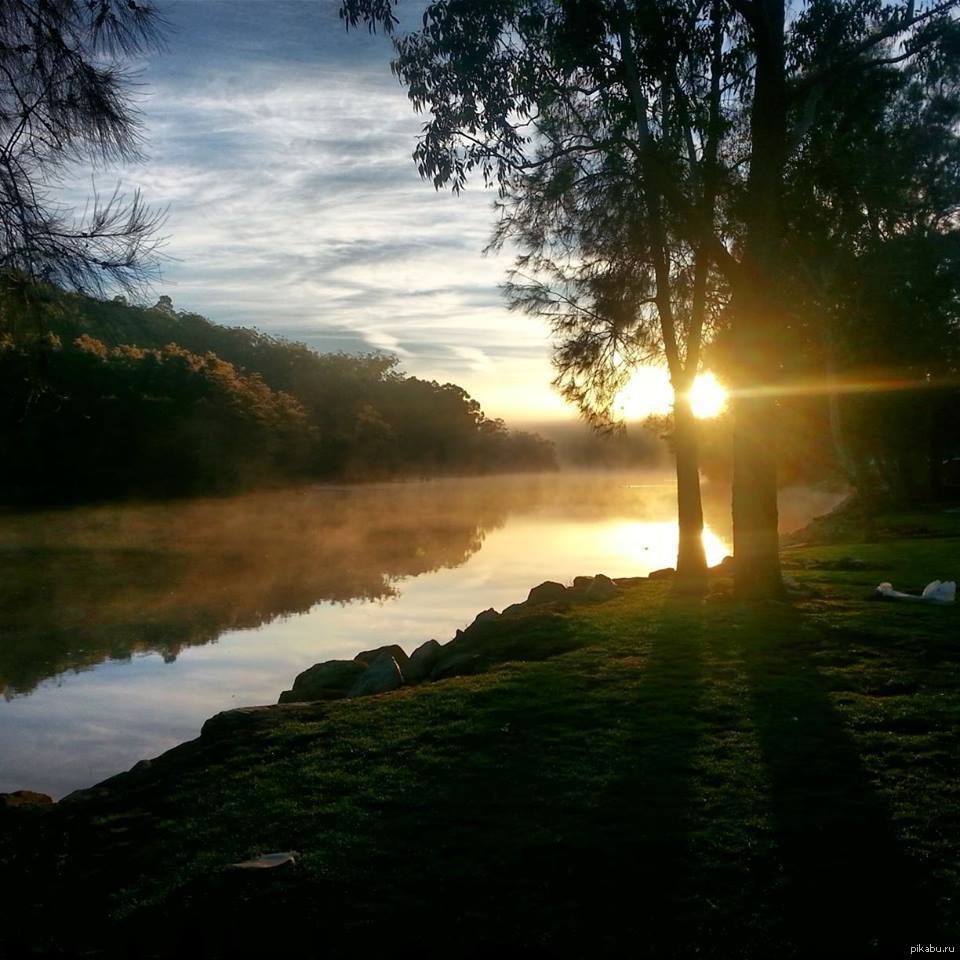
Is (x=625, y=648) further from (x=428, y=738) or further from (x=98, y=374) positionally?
(x=98, y=374)

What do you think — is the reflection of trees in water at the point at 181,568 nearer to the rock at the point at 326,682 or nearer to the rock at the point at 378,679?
the rock at the point at 326,682

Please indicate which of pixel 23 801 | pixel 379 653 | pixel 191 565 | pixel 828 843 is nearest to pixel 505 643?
pixel 379 653

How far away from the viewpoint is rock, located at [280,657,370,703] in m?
11.6

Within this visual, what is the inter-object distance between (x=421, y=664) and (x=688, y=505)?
720 centimetres

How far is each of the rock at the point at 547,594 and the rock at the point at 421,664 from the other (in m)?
4.25

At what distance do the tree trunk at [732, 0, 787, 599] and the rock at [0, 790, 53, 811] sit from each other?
32.0ft

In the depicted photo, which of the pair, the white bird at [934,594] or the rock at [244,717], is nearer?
the rock at [244,717]

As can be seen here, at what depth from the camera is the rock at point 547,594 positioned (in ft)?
55.8

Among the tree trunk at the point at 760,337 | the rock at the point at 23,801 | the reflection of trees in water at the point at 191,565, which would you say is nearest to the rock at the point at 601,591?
the tree trunk at the point at 760,337

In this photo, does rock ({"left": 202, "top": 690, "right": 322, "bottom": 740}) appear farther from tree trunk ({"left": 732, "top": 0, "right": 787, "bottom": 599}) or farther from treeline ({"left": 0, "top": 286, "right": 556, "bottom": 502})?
treeline ({"left": 0, "top": 286, "right": 556, "bottom": 502})

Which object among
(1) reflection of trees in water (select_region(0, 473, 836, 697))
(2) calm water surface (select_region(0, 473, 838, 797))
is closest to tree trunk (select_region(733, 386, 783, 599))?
(2) calm water surface (select_region(0, 473, 838, 797))

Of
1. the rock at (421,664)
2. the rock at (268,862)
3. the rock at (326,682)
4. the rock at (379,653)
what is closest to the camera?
the rock at (268,862)

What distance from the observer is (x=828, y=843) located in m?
5.46

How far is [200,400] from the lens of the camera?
6562 centimetres
